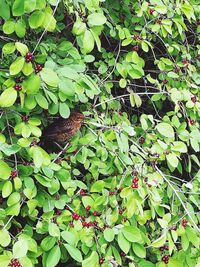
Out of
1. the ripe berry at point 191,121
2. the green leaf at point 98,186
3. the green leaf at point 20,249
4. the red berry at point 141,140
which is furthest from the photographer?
the ripe berry at point 191,121

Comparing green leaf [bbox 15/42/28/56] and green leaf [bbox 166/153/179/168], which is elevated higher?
green leaf [bbox 15/42/28/56]

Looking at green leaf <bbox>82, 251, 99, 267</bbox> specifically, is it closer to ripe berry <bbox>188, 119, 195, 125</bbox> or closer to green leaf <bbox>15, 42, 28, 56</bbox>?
green leaf <bbox>15, 42, 28, 56</bbox>

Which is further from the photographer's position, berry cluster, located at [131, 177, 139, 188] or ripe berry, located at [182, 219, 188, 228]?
ripe berry, located at [182, 219, 188, 228]

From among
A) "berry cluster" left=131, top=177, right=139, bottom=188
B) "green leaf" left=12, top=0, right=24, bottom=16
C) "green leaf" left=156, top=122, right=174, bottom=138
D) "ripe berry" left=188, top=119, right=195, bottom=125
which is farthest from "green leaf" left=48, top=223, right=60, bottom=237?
"ripe berry" left=188, top=119, right=195, bottom=125

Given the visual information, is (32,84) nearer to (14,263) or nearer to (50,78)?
(50,78)

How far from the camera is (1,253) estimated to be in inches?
46.6

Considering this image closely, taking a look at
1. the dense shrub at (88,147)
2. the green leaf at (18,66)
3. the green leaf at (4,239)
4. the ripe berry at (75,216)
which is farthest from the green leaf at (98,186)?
the green leaf at (18,66)

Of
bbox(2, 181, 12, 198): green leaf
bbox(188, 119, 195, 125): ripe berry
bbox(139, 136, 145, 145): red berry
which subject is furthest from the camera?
bbox(188, 119, 195, 125): ripe berry

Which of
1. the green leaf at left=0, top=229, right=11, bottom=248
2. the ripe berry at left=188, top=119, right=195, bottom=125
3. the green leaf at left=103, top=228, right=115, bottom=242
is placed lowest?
the green leaf at left=103, top=228, right=115, bottom=242

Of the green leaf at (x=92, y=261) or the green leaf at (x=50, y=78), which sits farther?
the green leaf at (x=92, y=261)

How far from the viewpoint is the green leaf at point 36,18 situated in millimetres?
1185

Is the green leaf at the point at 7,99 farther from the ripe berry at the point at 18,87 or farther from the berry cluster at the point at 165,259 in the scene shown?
the berry cluster at the point at 165,259

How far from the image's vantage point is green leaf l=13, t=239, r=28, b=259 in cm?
111

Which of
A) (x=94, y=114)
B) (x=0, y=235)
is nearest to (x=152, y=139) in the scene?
(x=94, y=114)
